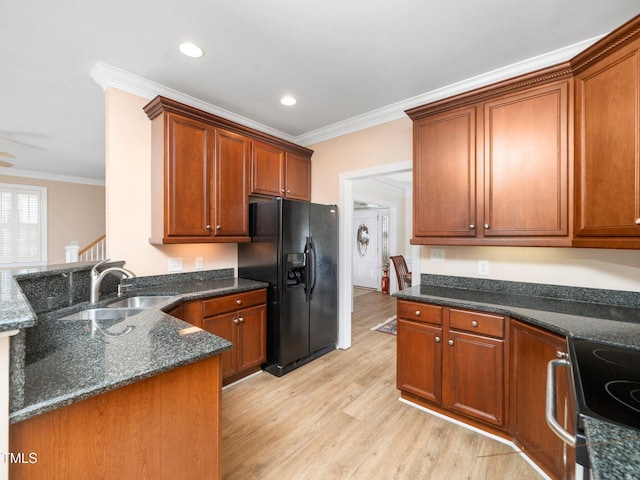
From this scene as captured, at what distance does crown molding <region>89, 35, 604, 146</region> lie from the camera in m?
2.10

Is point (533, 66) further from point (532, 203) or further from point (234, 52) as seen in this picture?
point (234, 52)

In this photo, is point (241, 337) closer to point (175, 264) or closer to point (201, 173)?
point (175, 264)

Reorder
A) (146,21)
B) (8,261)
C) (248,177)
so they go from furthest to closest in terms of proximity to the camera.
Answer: (8,261) → (248,177) → (146,21)

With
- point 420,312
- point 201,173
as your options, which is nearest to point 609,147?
point 420,312

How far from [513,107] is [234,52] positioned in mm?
2035

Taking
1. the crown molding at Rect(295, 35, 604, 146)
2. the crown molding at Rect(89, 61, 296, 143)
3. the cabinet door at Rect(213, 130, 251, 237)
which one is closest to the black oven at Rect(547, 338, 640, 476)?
the crown molding at Rect(295, 35, 604, 146)

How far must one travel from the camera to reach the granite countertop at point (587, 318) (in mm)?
587

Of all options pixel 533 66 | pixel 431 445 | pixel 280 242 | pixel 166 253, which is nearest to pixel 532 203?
pixel 533 66

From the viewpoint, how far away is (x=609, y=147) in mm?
1558

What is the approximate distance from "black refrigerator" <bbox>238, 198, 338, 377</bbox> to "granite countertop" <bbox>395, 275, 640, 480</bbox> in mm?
1053

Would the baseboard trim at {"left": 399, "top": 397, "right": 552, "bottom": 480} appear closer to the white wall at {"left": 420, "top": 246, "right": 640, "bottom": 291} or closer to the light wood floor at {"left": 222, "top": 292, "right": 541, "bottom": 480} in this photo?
the light wood floor at {"left": 222, "top": 292, "right": 541, "bottom": 480}

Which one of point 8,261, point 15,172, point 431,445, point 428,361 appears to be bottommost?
point 431,445

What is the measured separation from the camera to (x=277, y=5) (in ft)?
5.41

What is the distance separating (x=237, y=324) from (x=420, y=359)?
1575 millimetres
